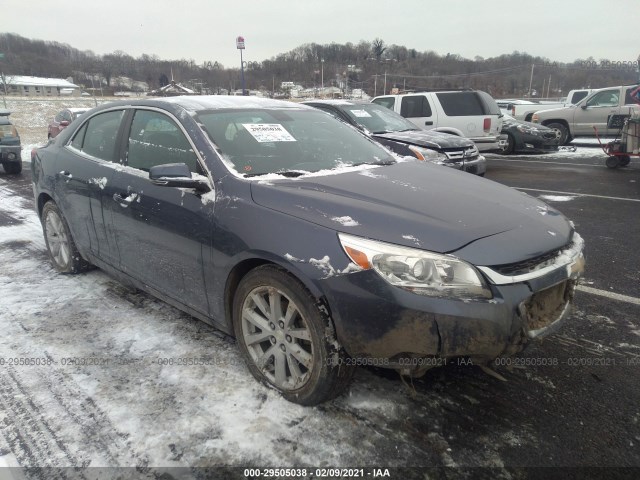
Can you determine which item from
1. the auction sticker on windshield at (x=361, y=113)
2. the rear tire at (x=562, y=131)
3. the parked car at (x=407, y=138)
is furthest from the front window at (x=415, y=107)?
the rear tire at (x=562, y=131)

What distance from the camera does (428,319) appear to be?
6.44ft

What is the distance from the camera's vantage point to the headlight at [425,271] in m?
1.99

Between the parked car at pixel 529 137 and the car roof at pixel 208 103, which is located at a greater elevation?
the car roof at pixel 208 103

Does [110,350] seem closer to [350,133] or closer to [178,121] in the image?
[178,121]

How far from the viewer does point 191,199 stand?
8.84ft

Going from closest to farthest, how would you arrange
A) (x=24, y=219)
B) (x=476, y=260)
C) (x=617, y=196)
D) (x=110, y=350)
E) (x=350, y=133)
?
(x=476, y=260)
(x=110, y=350)
(x=350, y=133)
(x=24, y=219)
(x=617, y=196)

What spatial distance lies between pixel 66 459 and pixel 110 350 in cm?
97

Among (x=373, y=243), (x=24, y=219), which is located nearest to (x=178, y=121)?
(x=373, y=243)

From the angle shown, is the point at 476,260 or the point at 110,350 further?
the point at 110,350

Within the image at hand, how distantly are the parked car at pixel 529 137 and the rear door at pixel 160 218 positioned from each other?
1265cm

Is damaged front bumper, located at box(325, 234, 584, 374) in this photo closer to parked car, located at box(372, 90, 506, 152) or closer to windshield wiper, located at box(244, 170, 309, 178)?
windshield wiper, located at box(244, 170, 309, 178)

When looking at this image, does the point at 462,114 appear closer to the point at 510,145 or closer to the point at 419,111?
the point at 419,111

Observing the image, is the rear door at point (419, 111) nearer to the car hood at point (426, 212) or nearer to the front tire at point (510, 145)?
the front tire at point (510, 145)

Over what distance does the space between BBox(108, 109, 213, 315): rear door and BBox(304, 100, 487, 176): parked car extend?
413 cm
